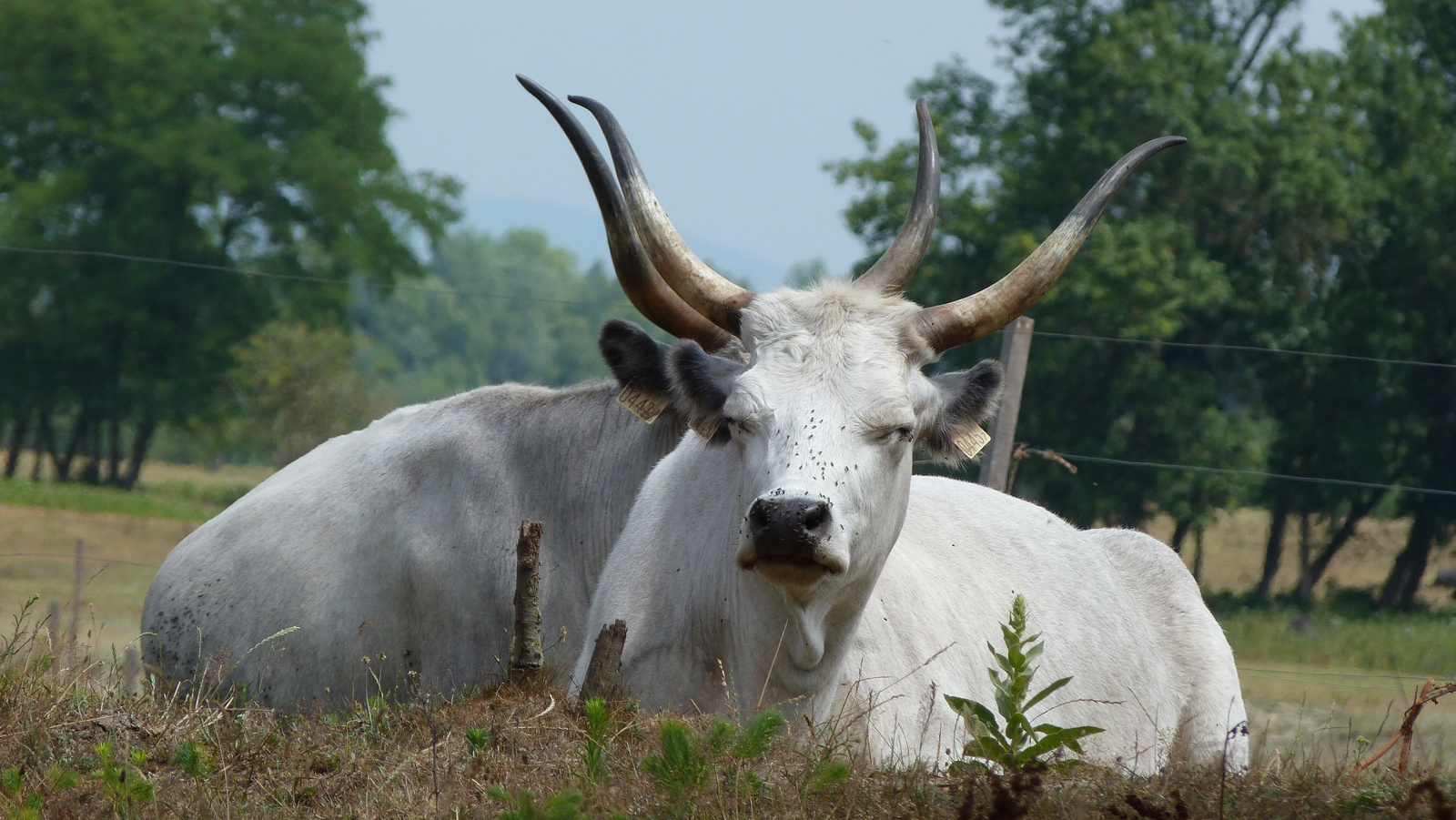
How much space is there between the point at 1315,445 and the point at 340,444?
83.3 feet

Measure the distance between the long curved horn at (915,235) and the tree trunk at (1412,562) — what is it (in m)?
24.3

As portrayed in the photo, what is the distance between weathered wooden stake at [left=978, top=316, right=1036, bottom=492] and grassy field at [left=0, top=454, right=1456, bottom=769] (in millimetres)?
2291

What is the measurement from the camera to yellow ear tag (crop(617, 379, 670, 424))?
4.43 meters

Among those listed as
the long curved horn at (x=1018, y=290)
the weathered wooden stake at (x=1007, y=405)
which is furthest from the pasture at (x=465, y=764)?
the weathered wooden stake at (x=1007, y=405)

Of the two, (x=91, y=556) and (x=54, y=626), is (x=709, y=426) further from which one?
(x=91, y=556)

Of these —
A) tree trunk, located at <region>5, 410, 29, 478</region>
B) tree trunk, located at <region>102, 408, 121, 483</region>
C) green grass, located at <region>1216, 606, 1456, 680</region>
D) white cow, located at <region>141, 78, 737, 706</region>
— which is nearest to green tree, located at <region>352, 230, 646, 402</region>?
tree trunk, located at <region>5, 410, 29, 478</region>

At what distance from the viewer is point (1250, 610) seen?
23.9 meters

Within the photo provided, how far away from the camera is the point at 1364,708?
12.7 m

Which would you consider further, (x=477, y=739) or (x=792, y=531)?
(x=792, y=531)

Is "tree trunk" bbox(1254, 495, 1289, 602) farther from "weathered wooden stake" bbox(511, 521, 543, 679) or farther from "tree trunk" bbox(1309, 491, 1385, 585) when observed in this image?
"weathered wooden stake" bbox(511, 521, 543, 679)

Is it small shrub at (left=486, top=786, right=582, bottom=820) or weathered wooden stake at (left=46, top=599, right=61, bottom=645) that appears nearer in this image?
small shrub at (left=486, top=786, right=582, bottom=820)

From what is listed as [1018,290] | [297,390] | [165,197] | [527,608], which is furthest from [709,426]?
[165,197]

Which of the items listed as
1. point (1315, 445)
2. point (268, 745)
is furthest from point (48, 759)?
point (1315, 445)

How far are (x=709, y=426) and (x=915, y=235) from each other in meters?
1.16
